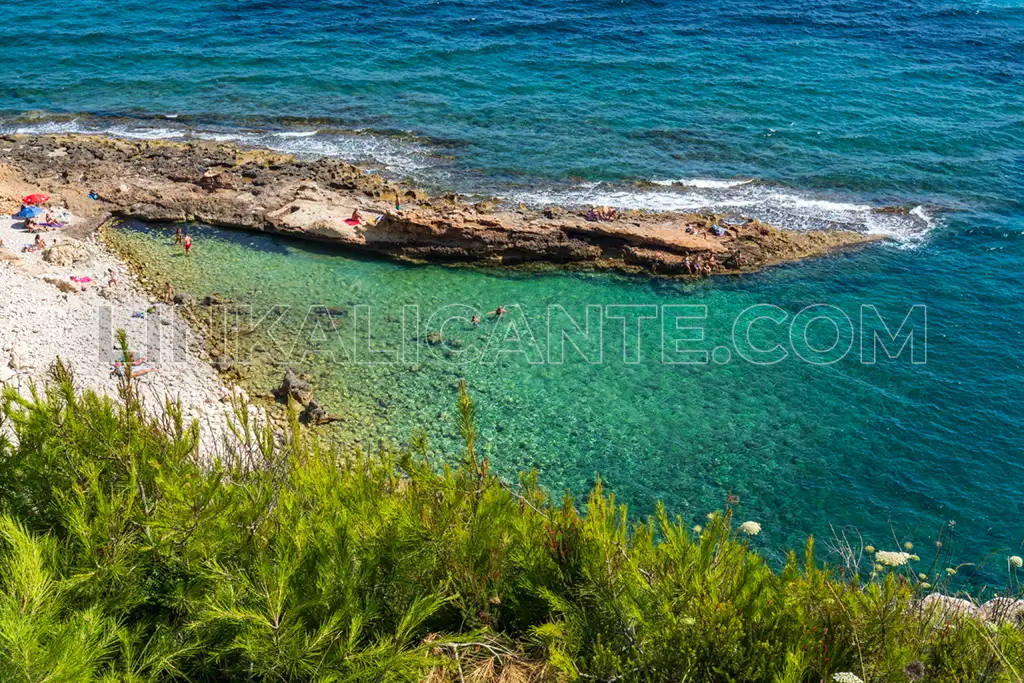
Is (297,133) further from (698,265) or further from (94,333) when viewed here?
(698,265)

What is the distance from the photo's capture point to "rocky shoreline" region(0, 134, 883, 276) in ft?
85.2

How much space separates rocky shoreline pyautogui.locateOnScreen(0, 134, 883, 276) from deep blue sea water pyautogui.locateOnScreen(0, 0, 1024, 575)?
99 cm

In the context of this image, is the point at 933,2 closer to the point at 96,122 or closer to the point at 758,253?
the point at 758,253

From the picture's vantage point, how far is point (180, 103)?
1603 inches

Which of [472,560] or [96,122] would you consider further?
[96,122]

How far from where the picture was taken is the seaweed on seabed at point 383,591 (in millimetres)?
6262

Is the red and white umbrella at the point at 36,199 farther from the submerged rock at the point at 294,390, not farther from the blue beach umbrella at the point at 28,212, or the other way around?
the submerged rock at the point at 294,390

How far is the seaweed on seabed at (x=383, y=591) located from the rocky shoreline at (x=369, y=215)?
18.2 meters

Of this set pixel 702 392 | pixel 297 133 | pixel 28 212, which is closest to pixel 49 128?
pixel 297 133

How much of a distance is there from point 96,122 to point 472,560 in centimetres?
3889

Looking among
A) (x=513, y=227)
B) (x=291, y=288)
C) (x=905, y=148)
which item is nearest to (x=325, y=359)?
(x=291, y=288)

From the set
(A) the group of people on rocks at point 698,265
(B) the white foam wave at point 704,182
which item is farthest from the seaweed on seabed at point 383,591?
(B) the white foam wave at point 704,182

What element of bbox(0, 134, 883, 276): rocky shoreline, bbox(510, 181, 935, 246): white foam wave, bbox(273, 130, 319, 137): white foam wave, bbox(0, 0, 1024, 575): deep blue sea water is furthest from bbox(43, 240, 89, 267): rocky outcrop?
bbox(510, 181, 935, 246): white foam wave

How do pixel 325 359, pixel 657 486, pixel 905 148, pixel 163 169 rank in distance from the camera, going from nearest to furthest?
pixel 657 486
pixel 325 359
pixel 163 169
pixel 905 148
